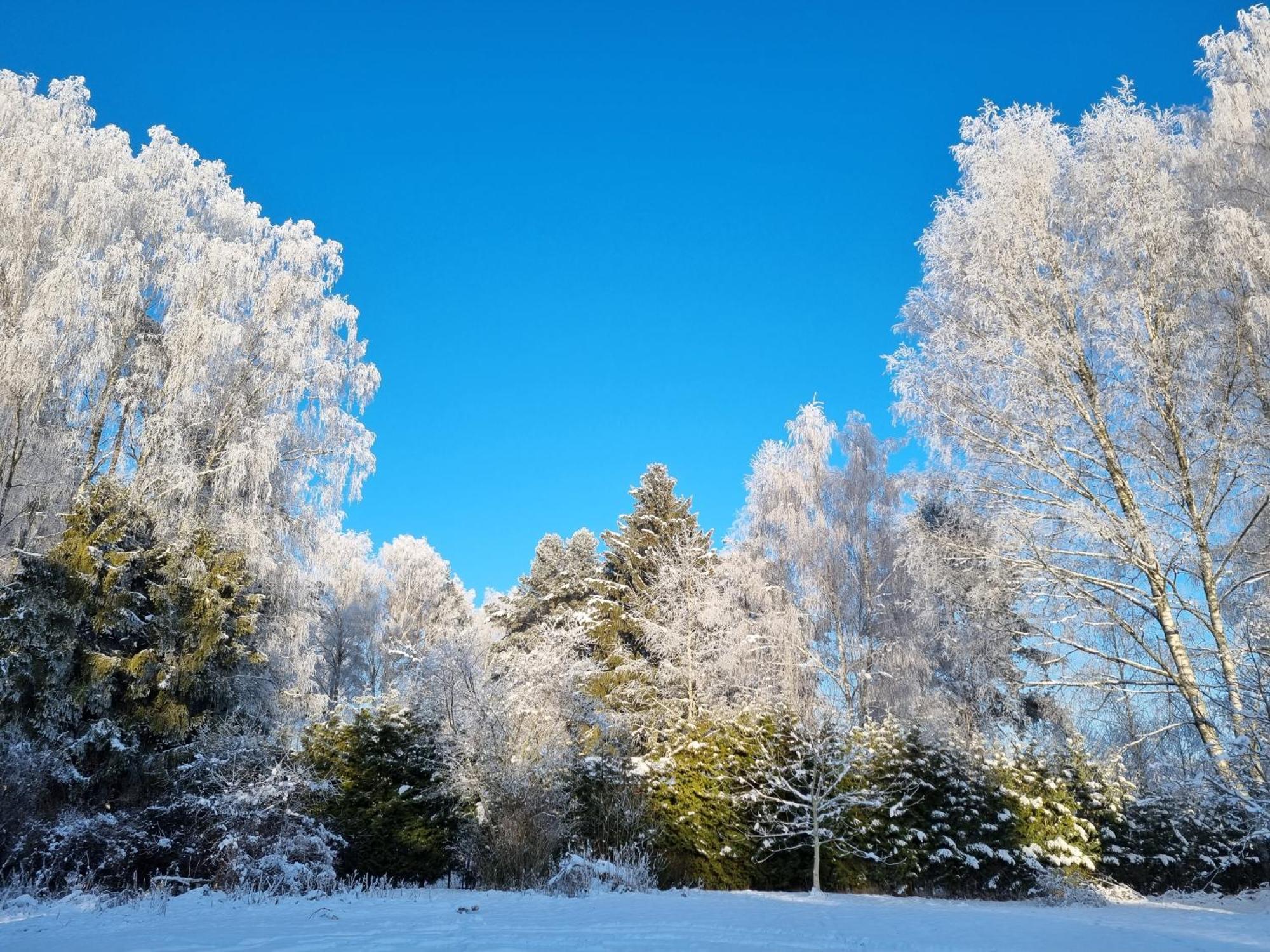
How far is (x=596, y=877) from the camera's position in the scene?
7.82m

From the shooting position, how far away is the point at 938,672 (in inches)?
712

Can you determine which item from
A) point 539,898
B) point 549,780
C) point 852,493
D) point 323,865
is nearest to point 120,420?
point 323,865

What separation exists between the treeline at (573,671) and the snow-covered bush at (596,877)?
0.07 meters

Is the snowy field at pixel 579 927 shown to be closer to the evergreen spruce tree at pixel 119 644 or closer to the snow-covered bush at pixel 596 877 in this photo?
the snow-covered bush at pixel 596 877

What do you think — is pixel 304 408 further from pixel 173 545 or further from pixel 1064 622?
pixel 1064 622

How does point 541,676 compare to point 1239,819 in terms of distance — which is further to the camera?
point 541,676

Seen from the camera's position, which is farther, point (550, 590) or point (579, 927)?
point (550, 590)

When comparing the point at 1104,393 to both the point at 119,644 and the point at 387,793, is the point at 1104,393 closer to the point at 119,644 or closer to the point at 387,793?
the point at 387,793

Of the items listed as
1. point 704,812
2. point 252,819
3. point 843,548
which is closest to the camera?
point 252,819

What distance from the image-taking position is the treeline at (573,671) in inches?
343

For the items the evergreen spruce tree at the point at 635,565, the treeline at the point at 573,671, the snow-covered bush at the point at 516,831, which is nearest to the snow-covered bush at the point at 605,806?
the treeline at the point at 573,671

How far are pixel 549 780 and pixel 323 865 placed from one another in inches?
104

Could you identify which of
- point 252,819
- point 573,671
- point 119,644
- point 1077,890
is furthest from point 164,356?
point 1077,890

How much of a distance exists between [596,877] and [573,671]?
22.1 ft
